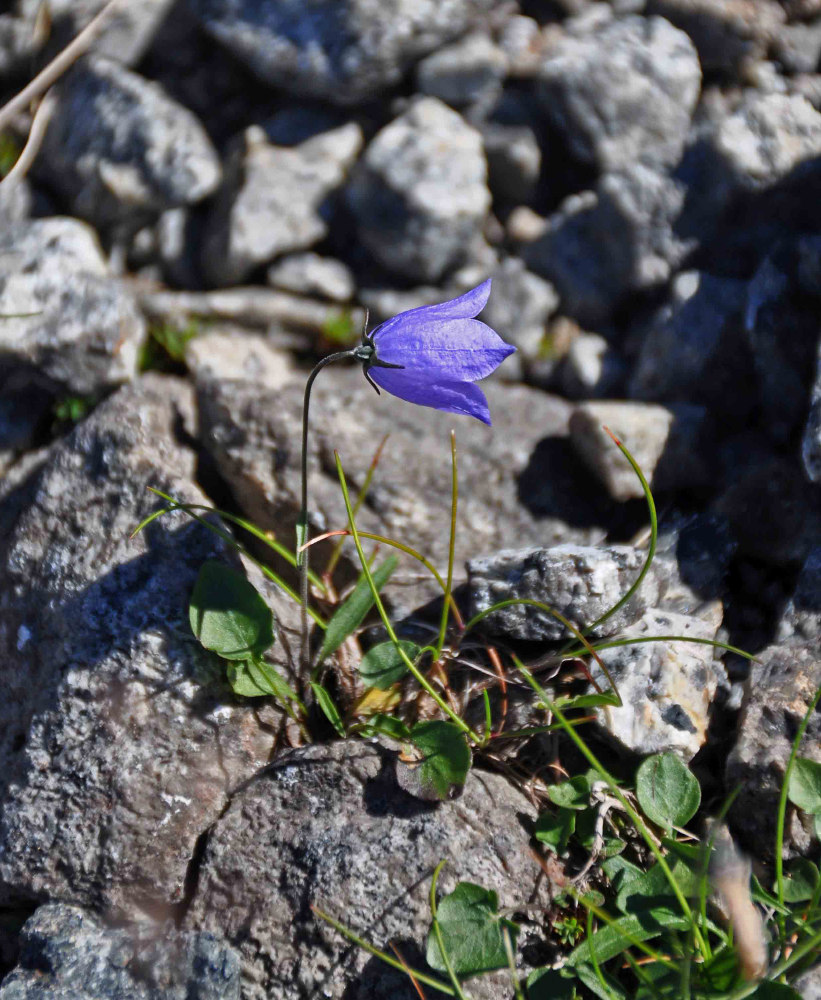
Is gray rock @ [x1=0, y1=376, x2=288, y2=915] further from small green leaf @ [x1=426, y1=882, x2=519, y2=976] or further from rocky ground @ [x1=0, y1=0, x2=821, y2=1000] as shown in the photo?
small green leaf @ [x1=426, y1=882, x2=519, y2=976]

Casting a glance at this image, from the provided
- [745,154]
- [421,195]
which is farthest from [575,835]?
[745,154]

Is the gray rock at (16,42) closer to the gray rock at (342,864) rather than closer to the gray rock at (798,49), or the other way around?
the gray rock at (798,49)

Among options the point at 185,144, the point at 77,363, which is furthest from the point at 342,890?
the point at 185,144

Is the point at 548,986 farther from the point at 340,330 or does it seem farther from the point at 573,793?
the point at 340,330

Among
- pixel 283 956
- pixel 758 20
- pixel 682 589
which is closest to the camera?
pixel 283 956

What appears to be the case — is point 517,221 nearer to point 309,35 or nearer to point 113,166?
point 309,35

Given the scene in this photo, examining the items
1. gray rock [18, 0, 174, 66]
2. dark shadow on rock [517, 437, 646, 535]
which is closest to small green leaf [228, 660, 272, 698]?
dark shadow on rock [517, 437, 646, 535]
